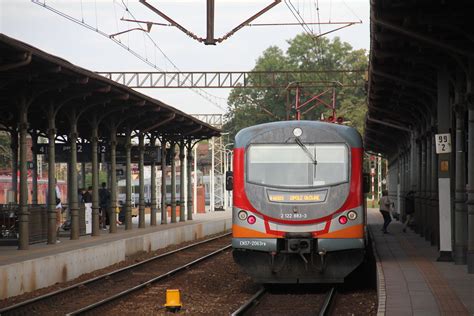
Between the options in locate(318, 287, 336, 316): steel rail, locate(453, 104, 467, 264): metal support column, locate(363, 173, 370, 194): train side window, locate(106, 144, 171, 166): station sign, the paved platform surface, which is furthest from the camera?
locate(106, 144, 171, 166): station sign

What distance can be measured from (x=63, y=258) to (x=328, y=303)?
645 cm

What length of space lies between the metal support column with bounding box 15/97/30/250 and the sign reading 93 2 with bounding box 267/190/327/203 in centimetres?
699

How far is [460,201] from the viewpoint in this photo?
58.7 ft

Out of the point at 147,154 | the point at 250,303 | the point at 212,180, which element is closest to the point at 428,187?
the point at 250,303

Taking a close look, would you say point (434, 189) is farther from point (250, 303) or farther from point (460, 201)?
point (250, 303)

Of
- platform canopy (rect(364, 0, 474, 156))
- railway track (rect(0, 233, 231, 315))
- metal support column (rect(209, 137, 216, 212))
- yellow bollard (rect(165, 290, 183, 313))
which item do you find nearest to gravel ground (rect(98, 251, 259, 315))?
yellow bollard (rect(165, 290, 183, 313))

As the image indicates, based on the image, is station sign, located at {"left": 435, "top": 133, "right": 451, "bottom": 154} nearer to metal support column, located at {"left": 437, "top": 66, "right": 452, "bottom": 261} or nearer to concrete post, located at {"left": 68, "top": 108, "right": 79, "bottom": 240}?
metal support column, located at {"left": 437, "top": 66, "right": 452, "bottom": 261}

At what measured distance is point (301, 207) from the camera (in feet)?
52.3

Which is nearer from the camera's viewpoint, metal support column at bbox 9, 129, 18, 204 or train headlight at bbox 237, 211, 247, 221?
train headlight at bbox 237, 211, 247, 221

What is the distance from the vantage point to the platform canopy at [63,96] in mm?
18094

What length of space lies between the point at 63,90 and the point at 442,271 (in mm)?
9910

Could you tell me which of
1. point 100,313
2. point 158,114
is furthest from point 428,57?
point 158,114

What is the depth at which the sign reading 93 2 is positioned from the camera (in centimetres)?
1598

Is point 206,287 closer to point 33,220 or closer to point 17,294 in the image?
point 17,294
